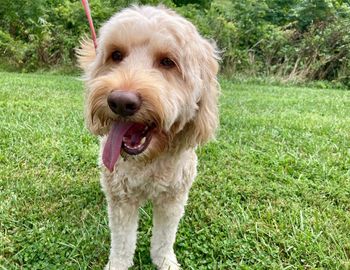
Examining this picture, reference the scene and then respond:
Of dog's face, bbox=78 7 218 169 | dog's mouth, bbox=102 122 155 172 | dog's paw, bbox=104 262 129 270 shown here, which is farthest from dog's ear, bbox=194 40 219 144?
dog's paw, bbox=104 262 129 270

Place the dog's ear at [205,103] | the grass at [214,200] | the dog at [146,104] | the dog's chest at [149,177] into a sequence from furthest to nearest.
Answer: the grass at [214,200] < the dog's chest at [149,177] < the dog's ear at [205,103] < the dog at [146,104]

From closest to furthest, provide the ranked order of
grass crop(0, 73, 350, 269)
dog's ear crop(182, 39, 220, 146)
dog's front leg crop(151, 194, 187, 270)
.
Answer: dog's ear crop(182, 39, 220, 146) < dog's front leg crop(151, 194, 187, 270) < grass crop(0, 73, 350, 269)

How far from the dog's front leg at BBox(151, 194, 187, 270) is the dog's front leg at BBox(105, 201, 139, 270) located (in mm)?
184

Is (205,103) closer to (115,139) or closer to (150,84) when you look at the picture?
(150,84)

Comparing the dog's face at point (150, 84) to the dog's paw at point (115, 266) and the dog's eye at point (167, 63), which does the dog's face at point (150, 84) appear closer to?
the dog's eye at point (167, 63)

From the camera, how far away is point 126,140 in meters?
2.39

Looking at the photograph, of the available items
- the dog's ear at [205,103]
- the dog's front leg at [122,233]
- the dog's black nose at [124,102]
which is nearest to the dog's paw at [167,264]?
the dog's front leg at [122,233]

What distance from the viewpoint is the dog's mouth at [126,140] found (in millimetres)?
2332

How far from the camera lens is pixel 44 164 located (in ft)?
14.5

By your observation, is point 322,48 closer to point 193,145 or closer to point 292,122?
point 292,122

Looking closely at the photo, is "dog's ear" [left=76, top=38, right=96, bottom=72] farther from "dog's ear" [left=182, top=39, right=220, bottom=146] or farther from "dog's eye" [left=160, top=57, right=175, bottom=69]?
"dog's ear" [left=182, top=39, right=220, bottom=146]

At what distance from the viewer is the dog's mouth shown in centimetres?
233

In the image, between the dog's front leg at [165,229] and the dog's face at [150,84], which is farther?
the dog's front leg at [165,229]

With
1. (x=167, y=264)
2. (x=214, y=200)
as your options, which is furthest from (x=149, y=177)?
(x=214, y=200)
